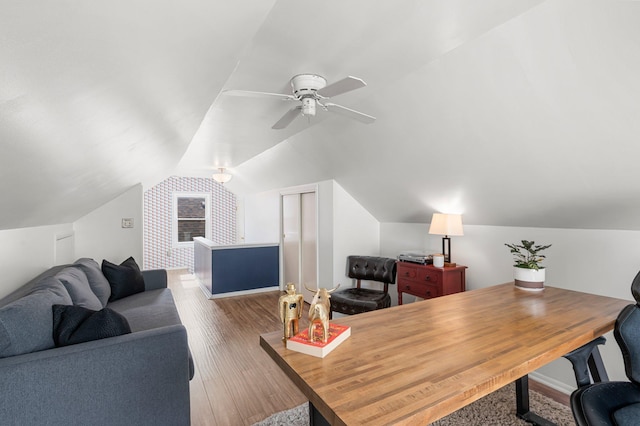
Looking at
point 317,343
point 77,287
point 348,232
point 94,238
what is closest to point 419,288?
point 348,232

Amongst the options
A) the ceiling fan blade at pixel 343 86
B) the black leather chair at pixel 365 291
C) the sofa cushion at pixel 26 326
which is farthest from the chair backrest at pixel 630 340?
the sofa cushion at pixel 26 326

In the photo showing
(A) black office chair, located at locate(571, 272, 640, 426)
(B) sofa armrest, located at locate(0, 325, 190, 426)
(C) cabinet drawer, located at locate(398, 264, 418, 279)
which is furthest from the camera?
(C) cabinet drawer, located at locate(398, 264, 418, 279)

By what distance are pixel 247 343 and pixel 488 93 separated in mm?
3167

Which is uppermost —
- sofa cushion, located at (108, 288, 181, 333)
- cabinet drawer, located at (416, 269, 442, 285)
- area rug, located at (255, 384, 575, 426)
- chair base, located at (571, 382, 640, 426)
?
cabinet drawer, located at (416, 269, 442, 285)

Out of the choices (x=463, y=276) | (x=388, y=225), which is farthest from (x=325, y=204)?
(x=463, y=276)

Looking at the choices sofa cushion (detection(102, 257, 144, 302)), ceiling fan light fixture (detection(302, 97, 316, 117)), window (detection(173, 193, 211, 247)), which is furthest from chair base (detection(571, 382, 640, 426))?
window (detection(173, 193, 211, 247))

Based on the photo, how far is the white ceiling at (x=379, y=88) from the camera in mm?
1005

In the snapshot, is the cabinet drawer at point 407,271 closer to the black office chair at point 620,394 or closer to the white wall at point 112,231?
the black office chair at point 620,394

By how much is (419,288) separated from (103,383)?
2.87m

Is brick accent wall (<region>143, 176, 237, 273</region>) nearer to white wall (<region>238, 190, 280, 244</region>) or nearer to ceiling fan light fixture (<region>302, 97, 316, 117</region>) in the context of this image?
white wall (<region>238, 190, 280, 244</region>)

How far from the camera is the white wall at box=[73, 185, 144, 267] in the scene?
4.34 m

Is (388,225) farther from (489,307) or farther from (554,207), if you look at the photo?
(489,307)

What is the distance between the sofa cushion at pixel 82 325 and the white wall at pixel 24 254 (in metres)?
1.01

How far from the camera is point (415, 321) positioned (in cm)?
158
